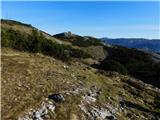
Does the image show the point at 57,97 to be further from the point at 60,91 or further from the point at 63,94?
the point at 60,91

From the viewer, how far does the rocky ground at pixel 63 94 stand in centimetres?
2139

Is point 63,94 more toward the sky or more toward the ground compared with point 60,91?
more toward the ground

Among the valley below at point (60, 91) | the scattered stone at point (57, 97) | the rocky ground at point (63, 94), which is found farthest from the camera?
the scattered stone at point (57, 97)

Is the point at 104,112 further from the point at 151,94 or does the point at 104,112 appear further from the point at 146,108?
the point at 151,94

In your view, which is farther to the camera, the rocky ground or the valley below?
the valley below

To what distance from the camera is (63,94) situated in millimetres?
24062

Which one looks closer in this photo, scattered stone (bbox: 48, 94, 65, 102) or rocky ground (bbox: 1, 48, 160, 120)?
rocky ground (bbox: 1, 48, 160, 120)

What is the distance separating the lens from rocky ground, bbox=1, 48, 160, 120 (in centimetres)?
2139

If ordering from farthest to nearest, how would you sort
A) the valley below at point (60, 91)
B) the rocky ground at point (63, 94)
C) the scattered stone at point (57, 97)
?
the scattered stone at point (57, 97) < the valley below at point (60, 91) < the rocky ground at point (63, 94)

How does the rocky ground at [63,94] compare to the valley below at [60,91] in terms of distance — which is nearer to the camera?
the rocky ground at [63,94]

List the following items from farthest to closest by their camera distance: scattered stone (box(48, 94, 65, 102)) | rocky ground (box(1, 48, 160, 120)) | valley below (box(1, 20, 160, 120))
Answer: scattered stone (box(48, 94, 65, 102)) → valley below (box(1, 20, 160, 120)) → rocky ground (box(1, 48, 160, 120))

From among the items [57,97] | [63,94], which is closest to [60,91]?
[63,94]

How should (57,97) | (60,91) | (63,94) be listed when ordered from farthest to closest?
(60,91) < (63,94) < (57,97)

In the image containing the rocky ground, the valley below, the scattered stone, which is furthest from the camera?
the scattered stone
